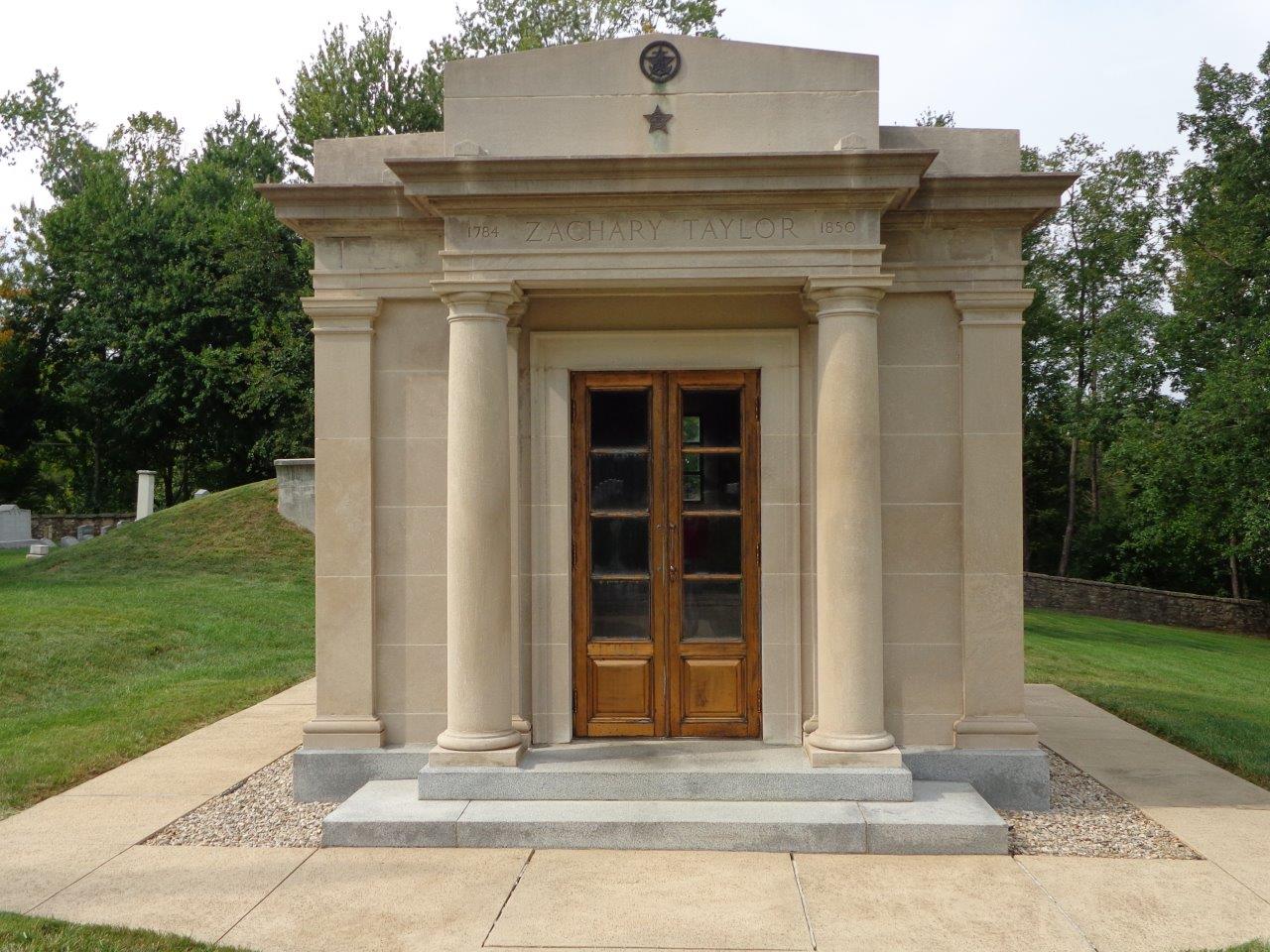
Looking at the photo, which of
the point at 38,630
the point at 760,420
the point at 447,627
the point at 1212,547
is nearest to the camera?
the point at 447,627

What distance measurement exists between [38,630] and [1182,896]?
47.9 ft

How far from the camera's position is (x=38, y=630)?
14836 mm

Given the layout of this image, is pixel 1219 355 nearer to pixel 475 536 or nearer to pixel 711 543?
pixel 711 543

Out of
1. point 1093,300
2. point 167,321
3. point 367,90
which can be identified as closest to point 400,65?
point 367,90

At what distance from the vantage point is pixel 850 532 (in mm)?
6996

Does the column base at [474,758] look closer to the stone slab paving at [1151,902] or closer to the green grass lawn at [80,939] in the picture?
the green grass lawn at [80,939]

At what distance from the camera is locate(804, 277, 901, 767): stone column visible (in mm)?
7004

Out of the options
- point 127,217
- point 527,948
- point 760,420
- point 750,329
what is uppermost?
point 127,217

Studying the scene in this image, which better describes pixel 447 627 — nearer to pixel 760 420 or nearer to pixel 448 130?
pixel 760 420

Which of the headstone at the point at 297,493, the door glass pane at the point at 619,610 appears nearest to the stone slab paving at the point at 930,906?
the door glass pane at the point at 619,610

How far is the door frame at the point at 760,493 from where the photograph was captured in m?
7.82

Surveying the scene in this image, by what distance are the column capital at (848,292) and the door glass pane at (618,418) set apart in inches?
63.2

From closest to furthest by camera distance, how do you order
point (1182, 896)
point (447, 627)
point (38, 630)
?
point (1182, 896) → point (447, 627) → point (38, 630)

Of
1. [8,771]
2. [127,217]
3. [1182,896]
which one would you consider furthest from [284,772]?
[127,217]
